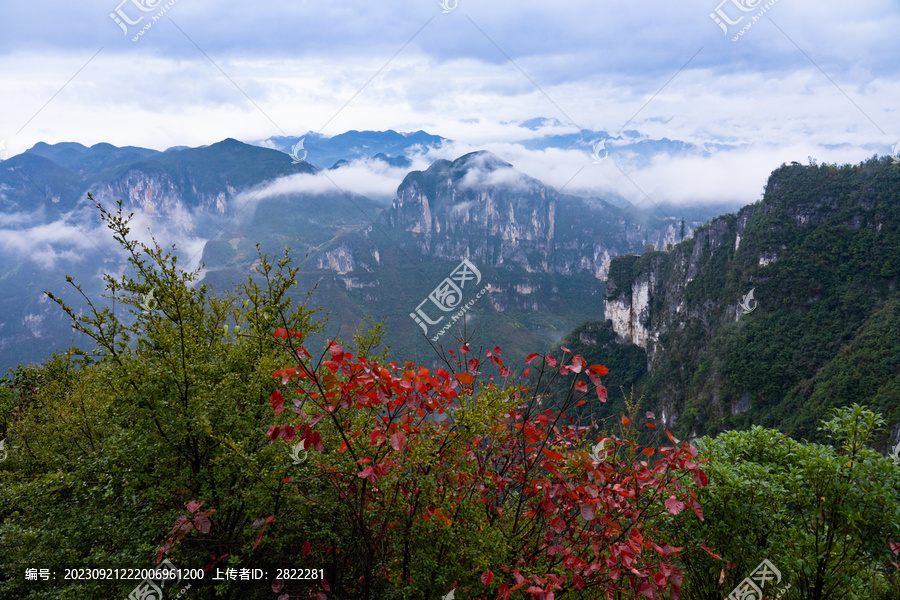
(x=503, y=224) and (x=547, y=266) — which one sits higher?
(x=503, y=224)

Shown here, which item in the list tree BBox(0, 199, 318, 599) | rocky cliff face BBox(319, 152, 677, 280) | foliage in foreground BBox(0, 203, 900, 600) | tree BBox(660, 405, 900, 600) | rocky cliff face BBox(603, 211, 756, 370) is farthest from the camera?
rocky cliff face BBox(319, 152, 677, 280)

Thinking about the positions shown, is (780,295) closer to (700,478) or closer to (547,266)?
(700,478)

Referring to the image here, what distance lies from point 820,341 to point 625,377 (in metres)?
25.9

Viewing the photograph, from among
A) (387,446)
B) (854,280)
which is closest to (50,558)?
(387,446)
